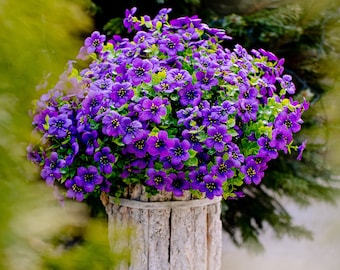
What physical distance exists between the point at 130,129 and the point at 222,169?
0.25m

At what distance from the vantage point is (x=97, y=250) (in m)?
0.29

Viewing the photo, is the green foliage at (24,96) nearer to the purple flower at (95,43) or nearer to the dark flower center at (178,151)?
the dark flower center at (178,151)

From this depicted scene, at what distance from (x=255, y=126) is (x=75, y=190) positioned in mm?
493

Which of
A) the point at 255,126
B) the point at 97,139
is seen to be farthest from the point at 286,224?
the point at 97,139

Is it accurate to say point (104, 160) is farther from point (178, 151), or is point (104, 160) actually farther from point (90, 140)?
point (178, 151)

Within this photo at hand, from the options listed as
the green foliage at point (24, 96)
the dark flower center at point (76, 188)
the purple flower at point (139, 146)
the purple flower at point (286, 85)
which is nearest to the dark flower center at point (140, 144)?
the purple flower at point (139, 146)

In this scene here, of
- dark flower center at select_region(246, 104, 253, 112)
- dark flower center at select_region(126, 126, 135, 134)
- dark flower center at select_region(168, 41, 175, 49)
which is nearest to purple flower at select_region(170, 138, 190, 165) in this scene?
dark flower center at select_region(126, 126, 135, 134)

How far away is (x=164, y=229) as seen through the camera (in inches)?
57.7

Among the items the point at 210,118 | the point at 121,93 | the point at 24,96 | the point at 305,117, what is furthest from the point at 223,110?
the point at 305,117

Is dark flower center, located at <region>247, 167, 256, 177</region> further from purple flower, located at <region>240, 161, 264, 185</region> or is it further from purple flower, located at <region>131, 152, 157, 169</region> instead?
purple flower, located at <region>131, 152, 157, 169</region>

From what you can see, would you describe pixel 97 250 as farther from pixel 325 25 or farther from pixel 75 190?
pixel 325 25

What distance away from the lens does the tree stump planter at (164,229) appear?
4.80ft

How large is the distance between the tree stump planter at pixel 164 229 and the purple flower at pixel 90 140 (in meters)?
0.16

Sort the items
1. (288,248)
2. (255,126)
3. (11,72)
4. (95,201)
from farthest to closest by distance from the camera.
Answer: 1. (288,248)
2. (95,201)
3. (255,126)
4. (11,72)
